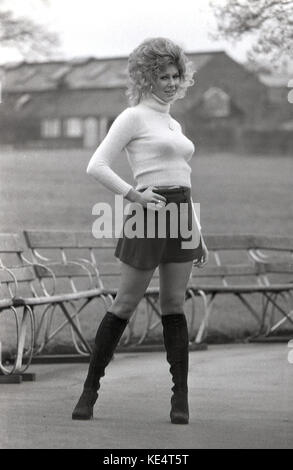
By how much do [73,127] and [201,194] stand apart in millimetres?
1252

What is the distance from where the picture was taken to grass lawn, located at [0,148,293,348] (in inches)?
361

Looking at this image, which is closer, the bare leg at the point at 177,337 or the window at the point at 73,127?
the bare leg at the point at 177,337

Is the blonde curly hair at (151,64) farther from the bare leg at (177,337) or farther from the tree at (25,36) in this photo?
the tree at (25,36)

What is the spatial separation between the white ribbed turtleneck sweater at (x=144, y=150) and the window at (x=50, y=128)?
433cm

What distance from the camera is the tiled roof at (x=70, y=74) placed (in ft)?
28.7

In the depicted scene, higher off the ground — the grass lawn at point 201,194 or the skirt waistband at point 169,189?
the skirt waistband at point 169,189

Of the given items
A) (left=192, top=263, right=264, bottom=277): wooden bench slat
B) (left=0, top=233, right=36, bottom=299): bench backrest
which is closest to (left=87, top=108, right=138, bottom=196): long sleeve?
(left=0, top=233, right=36, bottom=299): bench backrest

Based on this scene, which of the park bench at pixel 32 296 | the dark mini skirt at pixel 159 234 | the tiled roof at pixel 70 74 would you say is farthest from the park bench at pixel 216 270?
the dark mini skirt at pixel 159 234

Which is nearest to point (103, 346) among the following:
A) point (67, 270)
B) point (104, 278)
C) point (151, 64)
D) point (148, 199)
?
point (148, 199)

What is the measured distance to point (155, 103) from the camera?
505 cm

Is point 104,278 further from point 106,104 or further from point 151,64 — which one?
point 151,64

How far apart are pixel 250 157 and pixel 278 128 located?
0.32 meters

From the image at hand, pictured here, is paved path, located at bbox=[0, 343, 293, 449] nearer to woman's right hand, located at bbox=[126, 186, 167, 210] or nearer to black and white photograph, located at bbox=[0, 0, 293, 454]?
black and white photograph, located at bbox=[0, 0, 293, 454]
